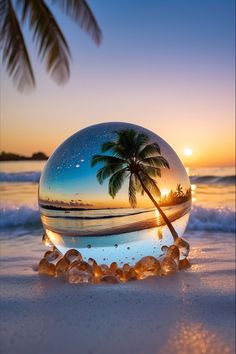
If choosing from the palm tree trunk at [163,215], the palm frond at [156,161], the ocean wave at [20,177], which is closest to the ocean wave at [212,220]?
the palm tree trunk at [163,215]

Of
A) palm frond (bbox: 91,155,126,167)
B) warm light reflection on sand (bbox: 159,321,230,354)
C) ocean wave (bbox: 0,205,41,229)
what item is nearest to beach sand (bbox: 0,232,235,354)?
warm light reflection on sand (bbox: 159,321,230,354)

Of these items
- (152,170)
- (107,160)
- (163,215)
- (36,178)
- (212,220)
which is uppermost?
(107,160)

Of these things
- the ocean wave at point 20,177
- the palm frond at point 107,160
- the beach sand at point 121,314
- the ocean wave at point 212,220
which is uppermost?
the palm frond at point 107,160

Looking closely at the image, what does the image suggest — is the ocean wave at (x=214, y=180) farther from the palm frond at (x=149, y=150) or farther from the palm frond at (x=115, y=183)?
the palm frond at (x=115, y=183)

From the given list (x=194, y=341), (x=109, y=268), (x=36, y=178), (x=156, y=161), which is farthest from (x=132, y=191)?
(x=36, y=178)

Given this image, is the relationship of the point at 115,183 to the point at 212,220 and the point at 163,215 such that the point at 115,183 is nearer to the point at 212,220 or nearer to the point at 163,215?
the point at 163,215

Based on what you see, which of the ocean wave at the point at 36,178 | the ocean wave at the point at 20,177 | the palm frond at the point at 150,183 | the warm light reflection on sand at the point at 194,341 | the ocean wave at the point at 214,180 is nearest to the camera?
the warm light reflection on sand at the point at 194,341
